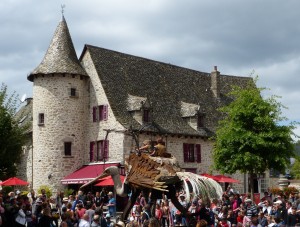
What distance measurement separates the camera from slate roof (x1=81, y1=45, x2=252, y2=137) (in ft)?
119

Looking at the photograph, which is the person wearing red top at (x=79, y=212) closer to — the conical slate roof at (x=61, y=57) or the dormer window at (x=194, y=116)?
the conical slate roof at (x=61, y=57)

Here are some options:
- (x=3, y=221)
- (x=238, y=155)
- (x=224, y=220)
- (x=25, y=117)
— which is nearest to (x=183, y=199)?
(x=224, y=220)

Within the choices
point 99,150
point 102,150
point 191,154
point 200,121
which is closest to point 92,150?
point 99,150

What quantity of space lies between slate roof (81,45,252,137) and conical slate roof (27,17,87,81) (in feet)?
4.04

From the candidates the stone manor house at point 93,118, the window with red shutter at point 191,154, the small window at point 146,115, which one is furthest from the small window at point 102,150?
the window with red shutter at point 191,154

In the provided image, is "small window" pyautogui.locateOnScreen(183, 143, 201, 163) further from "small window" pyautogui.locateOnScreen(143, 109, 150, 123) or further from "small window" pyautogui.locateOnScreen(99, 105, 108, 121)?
"small window" pyautogui.locateOnScreen(99, 105, 108, 121)

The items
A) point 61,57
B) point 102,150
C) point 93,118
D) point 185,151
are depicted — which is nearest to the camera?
point 102,150

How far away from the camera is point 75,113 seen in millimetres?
36125

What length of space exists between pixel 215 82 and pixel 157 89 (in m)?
6.82

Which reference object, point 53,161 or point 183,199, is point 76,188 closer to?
point 53,161

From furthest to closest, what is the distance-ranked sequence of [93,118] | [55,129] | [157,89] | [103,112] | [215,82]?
[215,82]
[157,89]
[93,118]
[103,112]
[55,129]

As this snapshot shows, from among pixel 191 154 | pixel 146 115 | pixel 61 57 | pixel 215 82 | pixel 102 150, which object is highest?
pixel 61 57

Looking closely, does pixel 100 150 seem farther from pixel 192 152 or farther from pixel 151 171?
pixel 151 171

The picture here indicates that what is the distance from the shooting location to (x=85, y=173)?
34031 mm
